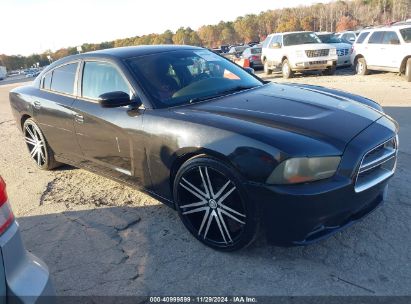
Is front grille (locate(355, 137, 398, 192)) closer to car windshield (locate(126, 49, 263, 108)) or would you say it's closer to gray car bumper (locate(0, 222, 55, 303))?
car windshield (locate(126, 49, 263, 108))

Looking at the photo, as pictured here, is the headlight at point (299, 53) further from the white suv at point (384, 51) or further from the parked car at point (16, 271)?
the parked car at point (16, 271)

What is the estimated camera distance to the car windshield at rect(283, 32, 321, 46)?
15906 millimetres

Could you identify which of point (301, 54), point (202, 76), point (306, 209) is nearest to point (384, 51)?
point (301, 54)

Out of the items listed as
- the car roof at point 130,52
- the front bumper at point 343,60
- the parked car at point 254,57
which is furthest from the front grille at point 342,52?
the car roof at point 130,52

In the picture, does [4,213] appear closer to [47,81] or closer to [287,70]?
[47,81]

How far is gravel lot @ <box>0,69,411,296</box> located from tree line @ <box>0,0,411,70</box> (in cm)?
7346

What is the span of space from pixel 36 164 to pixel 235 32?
11448 centimetres

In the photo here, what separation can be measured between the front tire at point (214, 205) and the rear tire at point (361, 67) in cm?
1320

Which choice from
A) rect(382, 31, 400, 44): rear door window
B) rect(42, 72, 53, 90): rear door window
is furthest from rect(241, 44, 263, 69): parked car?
rect(42, 72, 53, 90): rear door window

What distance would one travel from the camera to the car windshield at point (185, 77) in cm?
377

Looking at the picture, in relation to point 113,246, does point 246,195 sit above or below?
above

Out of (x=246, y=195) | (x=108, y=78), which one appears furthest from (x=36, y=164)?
(x=246, y=195)

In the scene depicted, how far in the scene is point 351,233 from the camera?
3385 millimetres

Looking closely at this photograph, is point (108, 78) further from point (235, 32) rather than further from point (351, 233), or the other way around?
point (235, 32)
